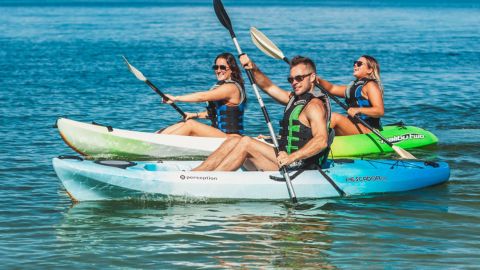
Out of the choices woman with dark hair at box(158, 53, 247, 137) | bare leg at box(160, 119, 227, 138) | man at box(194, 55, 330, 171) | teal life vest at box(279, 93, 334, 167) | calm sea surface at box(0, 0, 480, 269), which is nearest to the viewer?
calm sea surface at box(0, 0, 480, 269)

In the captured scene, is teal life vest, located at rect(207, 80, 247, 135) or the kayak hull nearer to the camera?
the kayak hull

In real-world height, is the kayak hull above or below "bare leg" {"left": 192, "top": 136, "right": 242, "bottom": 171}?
below

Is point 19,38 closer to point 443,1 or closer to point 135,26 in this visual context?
point 135,26

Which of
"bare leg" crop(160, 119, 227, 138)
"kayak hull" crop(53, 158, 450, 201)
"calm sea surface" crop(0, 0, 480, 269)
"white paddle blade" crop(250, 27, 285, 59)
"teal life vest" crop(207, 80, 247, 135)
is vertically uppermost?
"white paddle blade" crop(250, 27, 285, 59)

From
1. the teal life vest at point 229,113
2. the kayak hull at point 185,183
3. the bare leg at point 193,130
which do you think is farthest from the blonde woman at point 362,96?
the kayak hull at point 185,183

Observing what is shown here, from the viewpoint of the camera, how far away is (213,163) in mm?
10266

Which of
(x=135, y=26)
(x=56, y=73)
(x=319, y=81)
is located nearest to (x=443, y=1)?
(x=135, y=26)

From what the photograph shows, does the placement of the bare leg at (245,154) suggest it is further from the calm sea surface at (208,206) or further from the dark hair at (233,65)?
the dark hair at (233,65)

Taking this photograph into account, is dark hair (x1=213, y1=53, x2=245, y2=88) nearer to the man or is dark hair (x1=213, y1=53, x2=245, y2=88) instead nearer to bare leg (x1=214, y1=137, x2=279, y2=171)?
the man

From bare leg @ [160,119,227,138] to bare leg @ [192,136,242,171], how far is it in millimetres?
2362

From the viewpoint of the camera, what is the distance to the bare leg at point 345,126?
13281 mm

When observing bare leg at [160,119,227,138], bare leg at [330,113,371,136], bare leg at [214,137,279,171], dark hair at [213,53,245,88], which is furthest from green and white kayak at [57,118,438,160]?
bare leg at [214,137,279,171]

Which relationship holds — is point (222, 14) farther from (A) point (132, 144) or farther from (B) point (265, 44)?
(A) point (132, 144)

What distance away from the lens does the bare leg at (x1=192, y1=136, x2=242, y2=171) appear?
33.4ft
